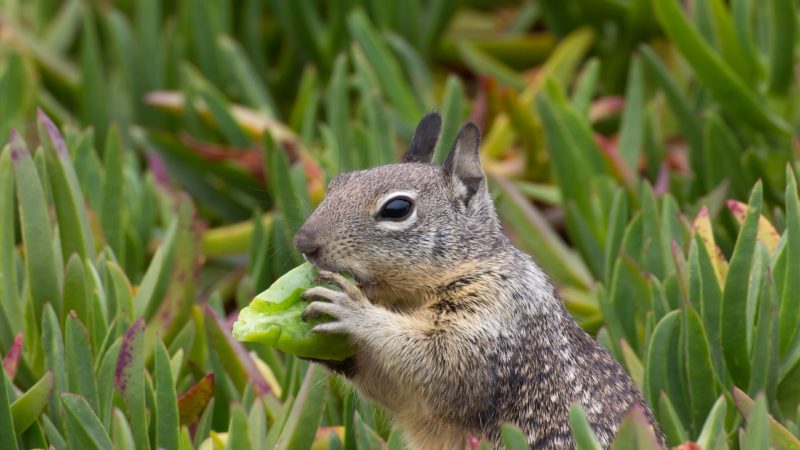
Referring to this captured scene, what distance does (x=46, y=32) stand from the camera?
5.12 m

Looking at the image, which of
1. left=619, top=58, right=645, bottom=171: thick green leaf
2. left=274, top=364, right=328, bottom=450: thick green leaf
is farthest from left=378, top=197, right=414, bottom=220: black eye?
left=619, top=58, right=645, bottom=171: thick green leaf

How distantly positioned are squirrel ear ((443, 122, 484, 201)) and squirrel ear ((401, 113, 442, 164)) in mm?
222

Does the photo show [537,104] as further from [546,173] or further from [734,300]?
[734,300]

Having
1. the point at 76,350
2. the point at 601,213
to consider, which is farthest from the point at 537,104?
the point at 76,350

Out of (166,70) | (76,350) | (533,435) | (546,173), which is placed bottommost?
(533,435)

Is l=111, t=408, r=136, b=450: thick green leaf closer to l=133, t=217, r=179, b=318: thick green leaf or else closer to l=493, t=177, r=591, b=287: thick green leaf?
l=133, t=217, r=179, b=318: thick green leaf

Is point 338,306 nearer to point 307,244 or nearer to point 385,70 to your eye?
point 307,244

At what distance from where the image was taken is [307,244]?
95.7 inches

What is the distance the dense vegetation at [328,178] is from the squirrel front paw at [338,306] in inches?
4.8

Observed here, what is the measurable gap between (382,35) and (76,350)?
2591mm

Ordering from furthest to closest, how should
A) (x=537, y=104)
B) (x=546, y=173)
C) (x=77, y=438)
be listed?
(x=546, y=173)
(x=537, y=104)
(x=77, y=438)

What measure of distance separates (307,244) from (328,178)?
68 centimetres

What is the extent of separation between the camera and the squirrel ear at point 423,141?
9.61 feet

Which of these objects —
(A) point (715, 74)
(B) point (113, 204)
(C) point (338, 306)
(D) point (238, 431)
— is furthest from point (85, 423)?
(A) point (715, 74)
